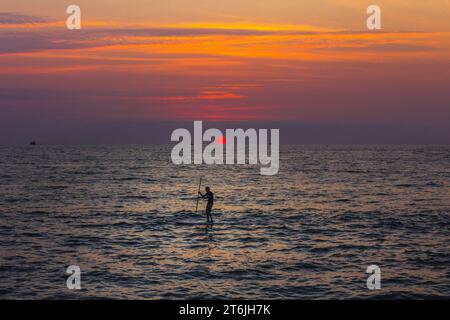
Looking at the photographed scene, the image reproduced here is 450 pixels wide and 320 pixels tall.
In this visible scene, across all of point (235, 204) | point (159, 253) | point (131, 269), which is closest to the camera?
point (131, 269)

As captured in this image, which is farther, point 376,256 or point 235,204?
point 235,204

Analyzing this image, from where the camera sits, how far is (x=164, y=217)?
35.8 meters

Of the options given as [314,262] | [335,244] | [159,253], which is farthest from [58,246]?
[335,244]

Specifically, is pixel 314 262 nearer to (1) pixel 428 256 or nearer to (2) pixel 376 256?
(2) pixel 376 256

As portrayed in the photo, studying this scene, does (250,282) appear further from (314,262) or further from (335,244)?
(335,244)

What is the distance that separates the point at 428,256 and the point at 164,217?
1929 centimetres

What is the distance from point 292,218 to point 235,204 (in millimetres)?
9493
